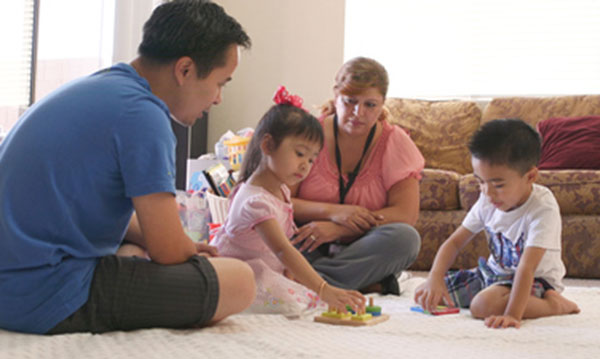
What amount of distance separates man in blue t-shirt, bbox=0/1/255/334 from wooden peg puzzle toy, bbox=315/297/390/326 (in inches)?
10.5

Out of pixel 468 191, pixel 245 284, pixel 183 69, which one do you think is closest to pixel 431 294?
pixel 245 284

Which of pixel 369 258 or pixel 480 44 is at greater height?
pixel 480 44

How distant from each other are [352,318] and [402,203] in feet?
2.24

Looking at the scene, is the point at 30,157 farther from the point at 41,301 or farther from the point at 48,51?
the point at 48,51

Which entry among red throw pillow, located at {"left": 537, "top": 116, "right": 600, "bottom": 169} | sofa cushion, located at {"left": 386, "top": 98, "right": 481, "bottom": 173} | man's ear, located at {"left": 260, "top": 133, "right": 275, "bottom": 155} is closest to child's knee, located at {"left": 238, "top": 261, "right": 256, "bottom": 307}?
man's ear, located at {"left": 260, "top": 133, "right": 275, "bottom": 155}

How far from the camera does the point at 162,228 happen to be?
3.99 ft

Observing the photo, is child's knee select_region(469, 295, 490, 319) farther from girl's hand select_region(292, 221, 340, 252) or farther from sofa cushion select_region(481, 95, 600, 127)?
sofa cushion select_region(481, 95, 600, 127)

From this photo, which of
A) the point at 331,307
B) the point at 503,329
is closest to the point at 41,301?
the point at 331,307

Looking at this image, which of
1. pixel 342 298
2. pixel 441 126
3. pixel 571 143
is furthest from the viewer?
pixel 441 126

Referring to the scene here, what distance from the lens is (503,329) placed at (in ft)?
4.86

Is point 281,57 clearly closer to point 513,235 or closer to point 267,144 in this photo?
point 267,144

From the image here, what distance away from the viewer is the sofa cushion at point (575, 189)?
3055 millimetres

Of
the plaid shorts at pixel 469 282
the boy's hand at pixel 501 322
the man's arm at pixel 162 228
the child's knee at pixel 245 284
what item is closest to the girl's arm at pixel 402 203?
the plaid shorts at pixel 469 282

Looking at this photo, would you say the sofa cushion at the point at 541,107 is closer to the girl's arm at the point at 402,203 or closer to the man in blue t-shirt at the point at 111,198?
the girl's arm at the point at 402,203
